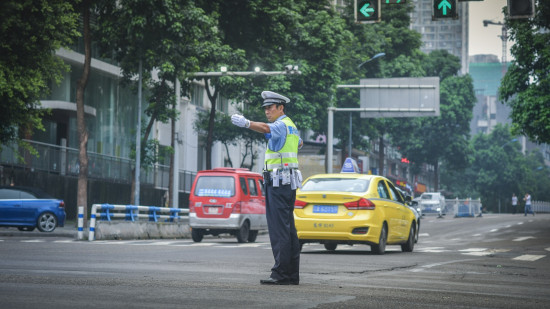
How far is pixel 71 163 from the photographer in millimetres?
39906

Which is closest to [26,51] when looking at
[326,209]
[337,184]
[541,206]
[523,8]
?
[337,184]

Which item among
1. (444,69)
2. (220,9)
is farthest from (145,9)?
(444,69)

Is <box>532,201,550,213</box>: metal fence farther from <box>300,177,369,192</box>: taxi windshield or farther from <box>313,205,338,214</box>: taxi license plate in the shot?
<box>313,205,338,214</box>: taxi license plate

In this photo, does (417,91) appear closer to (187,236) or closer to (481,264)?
(187,236)

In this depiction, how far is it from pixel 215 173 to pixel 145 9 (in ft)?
27.3

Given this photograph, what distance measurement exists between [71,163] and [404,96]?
14.9 m

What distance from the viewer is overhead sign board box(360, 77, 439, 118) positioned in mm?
42500

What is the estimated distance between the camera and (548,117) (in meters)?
31.5

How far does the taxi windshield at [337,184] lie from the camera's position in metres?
17.8

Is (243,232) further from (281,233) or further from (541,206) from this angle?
(541,206)

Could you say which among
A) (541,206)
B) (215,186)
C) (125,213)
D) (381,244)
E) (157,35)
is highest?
(157,35)

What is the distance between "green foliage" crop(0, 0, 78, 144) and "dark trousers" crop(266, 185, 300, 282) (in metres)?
19.2

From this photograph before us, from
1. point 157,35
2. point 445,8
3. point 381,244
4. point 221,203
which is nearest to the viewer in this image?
point 445,8

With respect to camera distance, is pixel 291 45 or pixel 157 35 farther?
pixel 291 45
